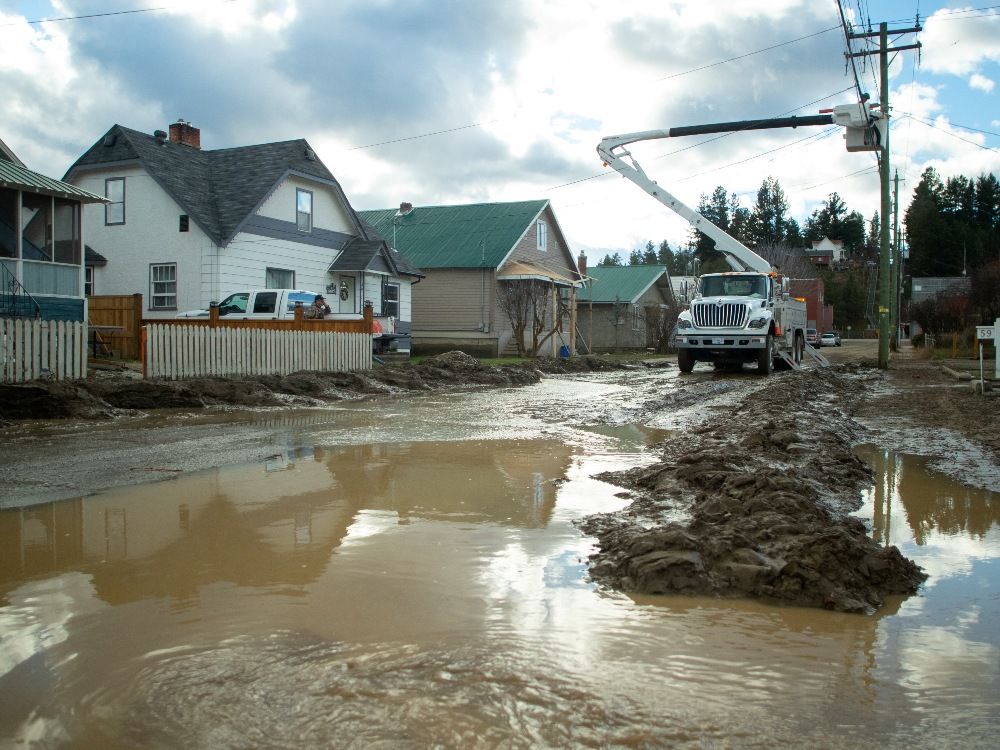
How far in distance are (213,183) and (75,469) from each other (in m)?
21.8

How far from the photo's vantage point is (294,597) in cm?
451

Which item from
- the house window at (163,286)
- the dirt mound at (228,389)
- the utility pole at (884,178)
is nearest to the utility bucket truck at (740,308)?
the utility pole at (884,178)

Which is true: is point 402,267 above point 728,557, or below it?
above

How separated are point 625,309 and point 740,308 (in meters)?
24.1

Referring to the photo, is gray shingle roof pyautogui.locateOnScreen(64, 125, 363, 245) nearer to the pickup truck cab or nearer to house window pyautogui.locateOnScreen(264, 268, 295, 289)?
house window pyautogui.locateOnScreen(264, 268, 295, 289)

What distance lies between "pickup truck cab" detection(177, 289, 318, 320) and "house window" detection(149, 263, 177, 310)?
2873mm

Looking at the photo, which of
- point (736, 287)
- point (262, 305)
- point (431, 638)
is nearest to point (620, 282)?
point (736, 287)

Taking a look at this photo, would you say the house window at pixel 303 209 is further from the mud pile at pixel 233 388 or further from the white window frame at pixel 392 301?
the mud pile at pixel 233 388

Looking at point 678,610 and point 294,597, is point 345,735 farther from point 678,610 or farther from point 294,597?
point 678,610

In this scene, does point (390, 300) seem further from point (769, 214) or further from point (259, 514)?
point (769, 214)

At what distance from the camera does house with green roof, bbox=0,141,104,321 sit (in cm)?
1780

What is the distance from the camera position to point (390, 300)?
3231cm

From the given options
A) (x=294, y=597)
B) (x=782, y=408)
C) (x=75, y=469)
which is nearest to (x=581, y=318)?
(x=782, y=408)

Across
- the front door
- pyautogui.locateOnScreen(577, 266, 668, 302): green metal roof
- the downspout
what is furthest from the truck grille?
pyautogui.locateOnScreen(577, 266, 668, 302): green metal roof
